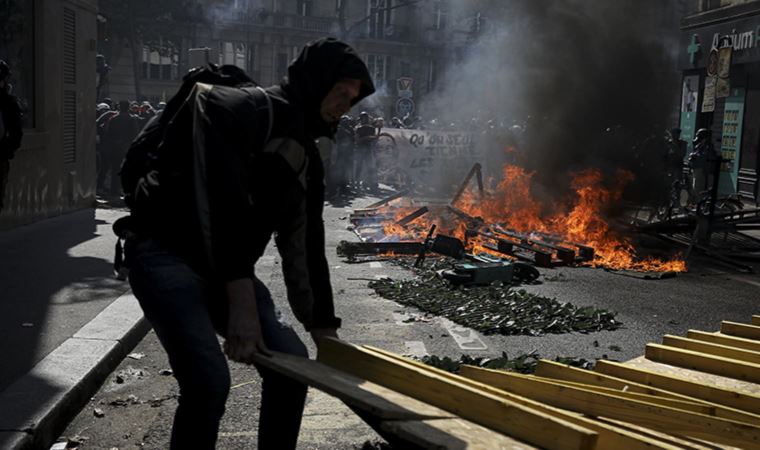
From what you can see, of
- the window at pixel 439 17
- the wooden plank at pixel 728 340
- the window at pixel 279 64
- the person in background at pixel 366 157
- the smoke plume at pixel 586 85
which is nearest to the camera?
the wooden plank at pixel 728 340

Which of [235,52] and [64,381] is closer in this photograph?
[64,381]

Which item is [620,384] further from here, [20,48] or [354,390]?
[20,48]

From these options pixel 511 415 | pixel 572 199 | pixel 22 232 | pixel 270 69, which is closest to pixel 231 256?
pixel 511 415

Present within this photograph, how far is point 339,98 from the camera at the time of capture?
2912 mm

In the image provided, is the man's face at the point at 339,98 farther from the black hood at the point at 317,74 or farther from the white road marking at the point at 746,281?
the white road marking at the point at 746,281

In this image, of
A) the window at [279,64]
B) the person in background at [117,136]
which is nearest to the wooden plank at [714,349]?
the person in background at [117,136]

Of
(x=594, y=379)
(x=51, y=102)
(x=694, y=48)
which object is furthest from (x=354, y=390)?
(x=694, y=48)

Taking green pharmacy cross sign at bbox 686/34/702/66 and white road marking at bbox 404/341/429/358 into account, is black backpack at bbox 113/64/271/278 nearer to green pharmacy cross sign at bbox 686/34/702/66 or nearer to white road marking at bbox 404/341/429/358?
white road marking at bbox 404/341/429/358

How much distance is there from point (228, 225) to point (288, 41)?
5156cm

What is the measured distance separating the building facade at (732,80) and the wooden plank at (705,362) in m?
15.2

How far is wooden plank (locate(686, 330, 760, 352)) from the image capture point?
437cm

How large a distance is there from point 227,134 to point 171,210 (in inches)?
12.8

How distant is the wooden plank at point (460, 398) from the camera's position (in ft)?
7.50

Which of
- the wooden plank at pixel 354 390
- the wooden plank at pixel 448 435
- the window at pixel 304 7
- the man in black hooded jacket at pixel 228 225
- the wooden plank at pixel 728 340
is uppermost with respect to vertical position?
the window at pixel 304 7
